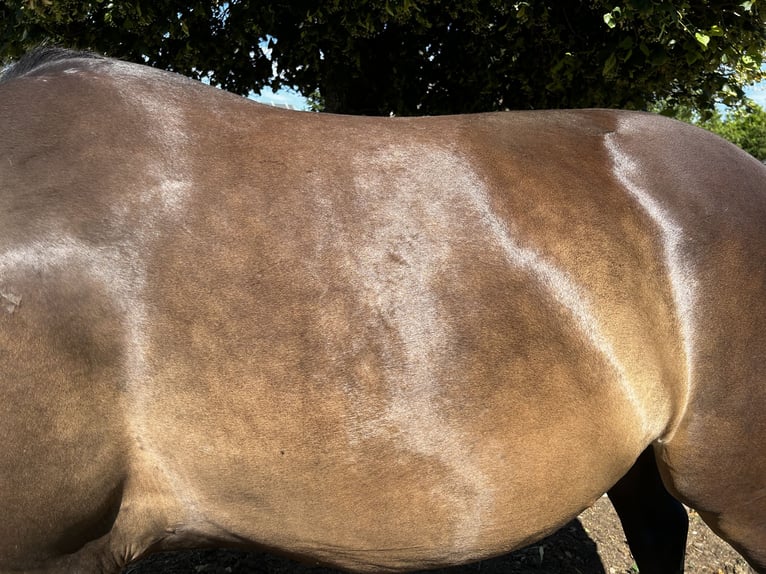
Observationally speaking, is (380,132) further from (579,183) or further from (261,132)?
(579,183)

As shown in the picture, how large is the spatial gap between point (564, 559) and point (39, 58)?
3122 mm

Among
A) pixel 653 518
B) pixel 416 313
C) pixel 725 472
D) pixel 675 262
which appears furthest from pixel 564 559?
pixel 416 313

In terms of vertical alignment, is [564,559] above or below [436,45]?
below

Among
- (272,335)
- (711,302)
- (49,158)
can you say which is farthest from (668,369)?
(49,158)

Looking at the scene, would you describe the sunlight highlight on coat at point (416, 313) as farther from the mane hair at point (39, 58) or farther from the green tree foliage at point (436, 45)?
the green tree foliage at point (436, 45)

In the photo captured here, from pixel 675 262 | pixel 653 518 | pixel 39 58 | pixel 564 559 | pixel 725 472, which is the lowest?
pixel 564 559

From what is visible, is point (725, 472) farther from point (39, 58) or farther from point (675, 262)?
point (39, 58)

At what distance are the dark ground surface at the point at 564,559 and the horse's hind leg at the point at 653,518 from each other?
793 millimetres

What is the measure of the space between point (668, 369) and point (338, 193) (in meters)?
0.90

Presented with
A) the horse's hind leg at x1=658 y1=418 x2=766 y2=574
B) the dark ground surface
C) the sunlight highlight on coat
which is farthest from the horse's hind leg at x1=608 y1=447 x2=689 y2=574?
the sunlight highlight on coat

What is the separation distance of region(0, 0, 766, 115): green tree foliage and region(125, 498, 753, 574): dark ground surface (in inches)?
93.6

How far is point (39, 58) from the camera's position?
1.63 metres

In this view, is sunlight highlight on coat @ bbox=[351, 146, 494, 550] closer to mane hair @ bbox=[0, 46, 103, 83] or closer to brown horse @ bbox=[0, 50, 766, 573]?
brown horse @ bbox=[0, 50, 766, 573]

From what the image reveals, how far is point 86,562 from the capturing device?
1.37 metres
